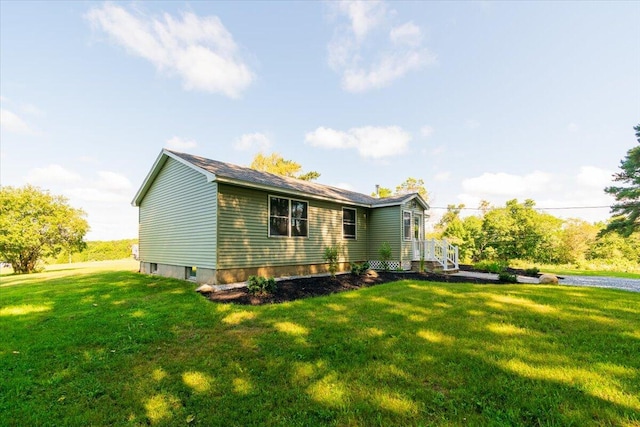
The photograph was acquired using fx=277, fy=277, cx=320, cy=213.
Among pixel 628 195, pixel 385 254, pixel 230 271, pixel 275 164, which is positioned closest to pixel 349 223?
pixel 385 254

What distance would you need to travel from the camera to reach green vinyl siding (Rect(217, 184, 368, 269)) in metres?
8.85

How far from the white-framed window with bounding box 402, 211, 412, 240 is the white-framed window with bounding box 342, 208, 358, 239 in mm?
2363

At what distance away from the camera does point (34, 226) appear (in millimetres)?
15633

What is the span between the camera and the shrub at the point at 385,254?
12633mm

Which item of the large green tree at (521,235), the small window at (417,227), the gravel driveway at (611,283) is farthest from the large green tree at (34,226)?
the large green tree at (521,235)

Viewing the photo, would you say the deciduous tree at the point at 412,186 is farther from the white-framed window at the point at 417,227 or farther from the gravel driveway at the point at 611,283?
the gravel driveway at the point at 611,283

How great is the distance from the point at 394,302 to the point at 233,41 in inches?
609

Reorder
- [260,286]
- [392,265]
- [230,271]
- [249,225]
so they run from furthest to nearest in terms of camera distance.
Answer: [392,265], [249,225], [230,271], [260,286]

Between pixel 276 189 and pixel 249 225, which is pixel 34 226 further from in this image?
pixel 276 189

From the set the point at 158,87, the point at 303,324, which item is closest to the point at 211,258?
the point at 303,324

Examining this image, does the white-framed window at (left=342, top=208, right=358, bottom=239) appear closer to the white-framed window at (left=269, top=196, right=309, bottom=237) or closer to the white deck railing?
the white-framed window at (left=269, top=196, right=309, bottom=237)

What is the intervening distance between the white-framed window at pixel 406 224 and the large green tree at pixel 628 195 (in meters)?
13.5

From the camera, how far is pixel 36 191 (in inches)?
639

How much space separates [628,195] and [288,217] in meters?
20.2
